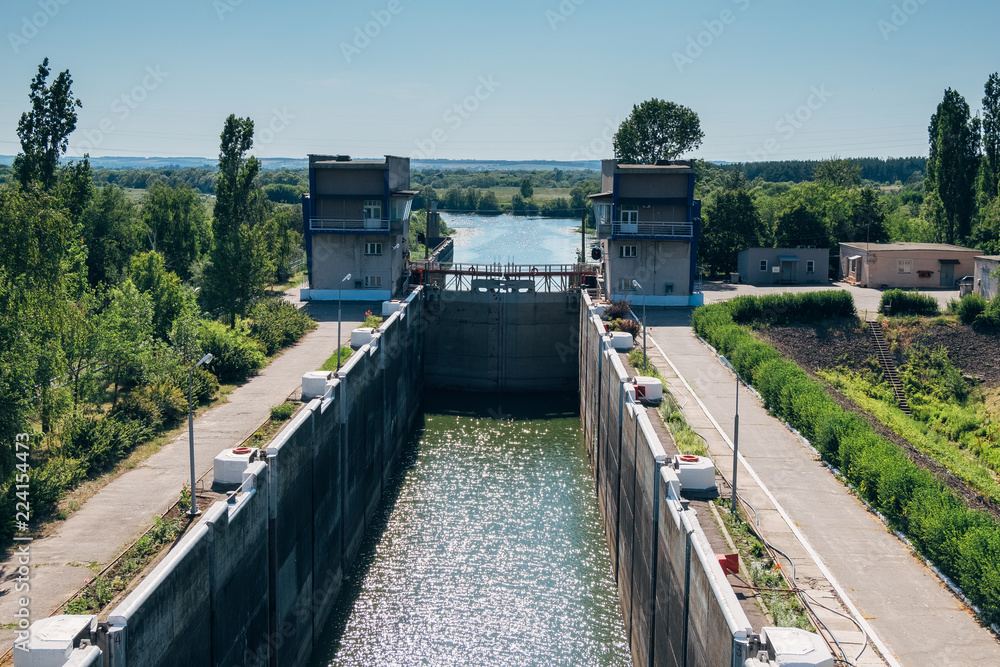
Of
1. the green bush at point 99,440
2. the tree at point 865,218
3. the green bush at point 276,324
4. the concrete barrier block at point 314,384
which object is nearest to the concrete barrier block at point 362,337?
the green bush at point 276,324

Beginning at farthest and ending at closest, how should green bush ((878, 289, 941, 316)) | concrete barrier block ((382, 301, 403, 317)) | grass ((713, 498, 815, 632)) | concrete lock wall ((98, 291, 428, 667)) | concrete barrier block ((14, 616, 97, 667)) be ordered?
green bush ((878, 289, 941, 316)) → concrete barrier block ((382, 301, 403, 317)) → grass ((713, 498, 815, 632)) → concrete lock wall ((98, 291, 428, 667)) → concrete barrier block ((14, 616, 97, 667))

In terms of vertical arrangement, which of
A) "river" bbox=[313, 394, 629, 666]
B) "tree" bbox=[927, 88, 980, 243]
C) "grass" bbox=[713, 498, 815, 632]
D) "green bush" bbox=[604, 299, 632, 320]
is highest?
"tree" bbox=[927, 88, 980, 243]

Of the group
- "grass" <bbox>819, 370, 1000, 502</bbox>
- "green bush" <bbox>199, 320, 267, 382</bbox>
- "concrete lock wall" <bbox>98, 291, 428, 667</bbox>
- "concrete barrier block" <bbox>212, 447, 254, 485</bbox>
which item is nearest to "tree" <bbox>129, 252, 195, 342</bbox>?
"green bush" <bbox>199, 320, 267, 382</bbox>

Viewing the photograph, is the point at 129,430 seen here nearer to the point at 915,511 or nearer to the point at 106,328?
the point at 106,328

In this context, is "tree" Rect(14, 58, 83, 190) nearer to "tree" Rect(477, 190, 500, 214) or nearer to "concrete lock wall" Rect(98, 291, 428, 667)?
"concrete lock wall" Rect(98, 291, 428, 667)

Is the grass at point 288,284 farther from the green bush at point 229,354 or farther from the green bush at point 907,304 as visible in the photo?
the green bush at point 907,304

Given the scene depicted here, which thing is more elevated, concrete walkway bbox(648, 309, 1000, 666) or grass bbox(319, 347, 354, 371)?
grass bbox(319, 347, 354, 371)
